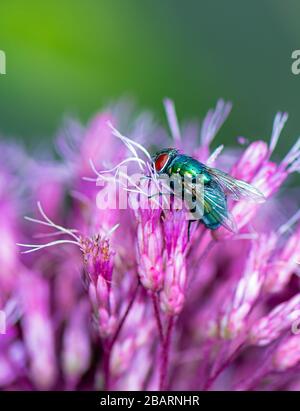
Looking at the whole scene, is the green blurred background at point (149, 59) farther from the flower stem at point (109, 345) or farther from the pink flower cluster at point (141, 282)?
the flower stem at point (109, 345)

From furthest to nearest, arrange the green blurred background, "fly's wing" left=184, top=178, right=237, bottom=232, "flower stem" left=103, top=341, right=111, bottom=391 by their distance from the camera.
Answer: the green blurred background
"flower stem" left=103, top=341, right=111, bottom=391
"fly's wing" left=184, top=178, right=237, bottom=232

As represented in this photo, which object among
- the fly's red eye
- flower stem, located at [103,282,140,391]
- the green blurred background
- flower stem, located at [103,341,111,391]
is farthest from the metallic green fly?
the green blurred background

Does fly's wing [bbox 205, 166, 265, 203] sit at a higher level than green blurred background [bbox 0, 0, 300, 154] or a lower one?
lower

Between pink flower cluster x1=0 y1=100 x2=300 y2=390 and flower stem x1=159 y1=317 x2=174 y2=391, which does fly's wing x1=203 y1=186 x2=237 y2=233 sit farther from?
flower stem x1=159 y1=317 x2=174 y2=391

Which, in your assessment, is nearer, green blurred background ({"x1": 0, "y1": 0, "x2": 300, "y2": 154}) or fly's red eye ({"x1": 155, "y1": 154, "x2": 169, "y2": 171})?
fly's red eye ({"x1": 155, "y1": 154, "x2": 169, "y2": 171})

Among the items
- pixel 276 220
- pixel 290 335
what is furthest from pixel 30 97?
pixel 290 335

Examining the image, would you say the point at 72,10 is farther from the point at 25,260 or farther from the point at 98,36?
the point at 25,260

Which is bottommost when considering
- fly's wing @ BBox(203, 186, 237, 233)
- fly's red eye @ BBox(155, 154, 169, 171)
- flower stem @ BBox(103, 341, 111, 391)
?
flower stem @ BBox(103, 341, 111, 391)
